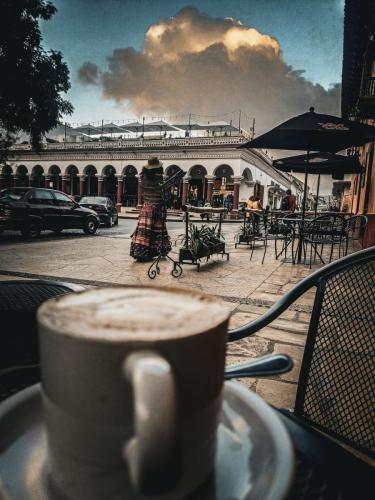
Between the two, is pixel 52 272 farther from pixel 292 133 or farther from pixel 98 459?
pixel 98 459

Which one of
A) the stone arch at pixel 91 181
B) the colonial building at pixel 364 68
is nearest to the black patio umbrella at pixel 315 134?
the colonial building at pixel 364 68

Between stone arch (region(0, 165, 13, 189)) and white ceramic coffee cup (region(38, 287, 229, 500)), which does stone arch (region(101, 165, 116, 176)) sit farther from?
white ceramic coffee cup (region(38, 287, 229, 500))

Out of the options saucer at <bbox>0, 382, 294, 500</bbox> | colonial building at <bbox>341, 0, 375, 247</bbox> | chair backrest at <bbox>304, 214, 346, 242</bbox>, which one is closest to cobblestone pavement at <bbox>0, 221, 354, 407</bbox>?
chair backrest at <bbox>304, 214, 346, 242</bbox>

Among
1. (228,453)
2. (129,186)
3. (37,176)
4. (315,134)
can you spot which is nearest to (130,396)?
(228,453)

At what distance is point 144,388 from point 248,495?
24 cm

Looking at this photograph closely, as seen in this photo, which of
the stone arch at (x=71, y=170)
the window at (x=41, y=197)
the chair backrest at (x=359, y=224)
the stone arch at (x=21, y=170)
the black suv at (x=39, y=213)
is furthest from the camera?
the stone arch at (x=21, y=170)

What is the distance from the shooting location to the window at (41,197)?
10453 millimetres

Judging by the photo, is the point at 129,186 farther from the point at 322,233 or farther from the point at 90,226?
the point at 322,233

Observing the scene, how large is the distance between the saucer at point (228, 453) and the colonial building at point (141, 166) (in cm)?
2580

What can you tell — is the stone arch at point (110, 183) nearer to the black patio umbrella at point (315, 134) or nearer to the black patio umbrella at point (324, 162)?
the black patio umbrella at point (324, 162)

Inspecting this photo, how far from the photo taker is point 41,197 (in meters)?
10.7

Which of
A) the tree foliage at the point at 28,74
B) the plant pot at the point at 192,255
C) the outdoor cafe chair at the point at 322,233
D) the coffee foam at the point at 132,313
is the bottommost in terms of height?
the plant pot at the point at 192,255

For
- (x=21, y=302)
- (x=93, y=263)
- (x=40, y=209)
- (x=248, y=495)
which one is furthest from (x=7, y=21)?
(x=248, y=495)

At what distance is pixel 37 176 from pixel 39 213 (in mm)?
29476
